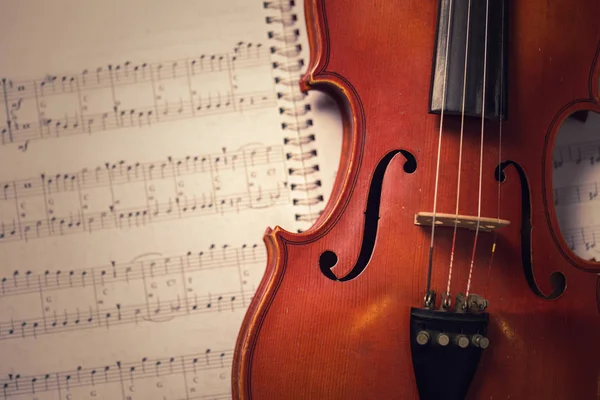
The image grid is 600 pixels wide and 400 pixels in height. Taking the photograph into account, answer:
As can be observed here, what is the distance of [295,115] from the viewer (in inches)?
64.7

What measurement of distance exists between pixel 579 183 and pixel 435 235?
640 mm

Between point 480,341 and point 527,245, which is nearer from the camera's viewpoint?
point 480,341

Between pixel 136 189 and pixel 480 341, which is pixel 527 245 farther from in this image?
pixel 136 189

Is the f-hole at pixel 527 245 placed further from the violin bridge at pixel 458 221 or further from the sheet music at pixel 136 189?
the sheet music at pixel 136 189

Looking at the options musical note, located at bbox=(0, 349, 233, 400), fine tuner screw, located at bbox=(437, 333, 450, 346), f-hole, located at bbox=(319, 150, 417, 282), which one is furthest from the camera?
musical note, located at bbox=(0, 349, 233, 400)

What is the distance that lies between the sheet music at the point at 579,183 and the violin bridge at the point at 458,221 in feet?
1.64

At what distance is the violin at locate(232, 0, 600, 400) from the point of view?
1.20 meters

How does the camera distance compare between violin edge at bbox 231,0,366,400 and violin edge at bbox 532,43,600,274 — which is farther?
violin edge at bbox 532,43,600,274

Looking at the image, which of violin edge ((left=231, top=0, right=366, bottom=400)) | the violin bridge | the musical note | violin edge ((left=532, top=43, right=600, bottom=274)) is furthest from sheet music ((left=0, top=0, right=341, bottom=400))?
violin edge ((left=532, top=43, right=600, bottom=274))

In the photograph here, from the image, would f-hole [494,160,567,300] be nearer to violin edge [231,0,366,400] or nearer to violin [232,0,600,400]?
violin [232,0,600,400]

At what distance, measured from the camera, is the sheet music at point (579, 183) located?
163cm

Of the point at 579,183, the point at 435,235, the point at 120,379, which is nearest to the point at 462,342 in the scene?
the point at 435,235

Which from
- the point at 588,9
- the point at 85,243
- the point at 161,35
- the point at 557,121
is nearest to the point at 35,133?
the point at 85,243

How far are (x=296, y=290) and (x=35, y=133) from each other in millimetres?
928
